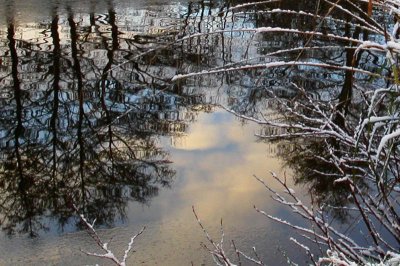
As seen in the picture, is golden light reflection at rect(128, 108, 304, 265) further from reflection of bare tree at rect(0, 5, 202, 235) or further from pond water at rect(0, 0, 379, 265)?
reflection of bare tree at rect(0, 5, 202, 235)

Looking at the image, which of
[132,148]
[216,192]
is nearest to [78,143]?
[132,148]

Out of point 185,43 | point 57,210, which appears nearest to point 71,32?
point 185,43

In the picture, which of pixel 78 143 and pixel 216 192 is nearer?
pixel 216 192

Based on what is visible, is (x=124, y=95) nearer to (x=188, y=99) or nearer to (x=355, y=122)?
(x=188, y=99)

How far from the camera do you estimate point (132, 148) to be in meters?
7.54

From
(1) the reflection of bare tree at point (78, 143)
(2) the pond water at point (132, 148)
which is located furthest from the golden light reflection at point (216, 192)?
(1) the reflection of bare tree at point (78, 143)

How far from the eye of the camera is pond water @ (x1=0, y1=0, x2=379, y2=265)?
18.6 feet

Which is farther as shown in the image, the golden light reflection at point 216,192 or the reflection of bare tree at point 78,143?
the reflection of bare tree at point 78,143

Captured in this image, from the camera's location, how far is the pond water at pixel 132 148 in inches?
223

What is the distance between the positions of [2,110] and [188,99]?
2780 mm

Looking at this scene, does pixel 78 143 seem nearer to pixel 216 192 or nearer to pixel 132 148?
pixel 132 148

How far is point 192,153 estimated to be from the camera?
24.9 feet

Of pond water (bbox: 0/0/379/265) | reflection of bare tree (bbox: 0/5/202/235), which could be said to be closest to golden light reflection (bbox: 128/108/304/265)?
pond water (bbox: 0/0/379/265)

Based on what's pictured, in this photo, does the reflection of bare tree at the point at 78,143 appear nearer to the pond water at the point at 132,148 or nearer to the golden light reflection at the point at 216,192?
the pond water at the point at 132,148
